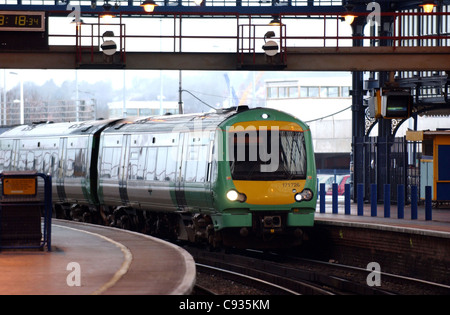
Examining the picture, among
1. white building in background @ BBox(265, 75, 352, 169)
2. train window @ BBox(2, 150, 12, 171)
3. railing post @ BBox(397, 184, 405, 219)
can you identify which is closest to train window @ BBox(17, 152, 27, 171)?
train window @ BBox(2, 150, 12, 171)

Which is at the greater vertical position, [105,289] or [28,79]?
[28,79]

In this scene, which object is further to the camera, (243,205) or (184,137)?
(184,137)

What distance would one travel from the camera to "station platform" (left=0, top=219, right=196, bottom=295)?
1209cm

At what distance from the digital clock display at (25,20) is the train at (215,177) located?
3.63 metres

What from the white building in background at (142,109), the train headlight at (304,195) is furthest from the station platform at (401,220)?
the white building in background at (142,109)

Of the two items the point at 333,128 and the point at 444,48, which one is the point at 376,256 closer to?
the point at 444,48

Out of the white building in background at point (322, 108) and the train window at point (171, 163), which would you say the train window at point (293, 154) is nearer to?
the train window at point (171, 163)

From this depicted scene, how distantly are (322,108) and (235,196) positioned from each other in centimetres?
6195

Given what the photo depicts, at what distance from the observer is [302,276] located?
60.9ft

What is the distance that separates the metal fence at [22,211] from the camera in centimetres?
1641

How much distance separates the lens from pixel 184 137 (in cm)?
2138

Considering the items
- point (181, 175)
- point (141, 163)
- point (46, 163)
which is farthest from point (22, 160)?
point (181, 175)

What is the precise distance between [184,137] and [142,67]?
268 centimetres
